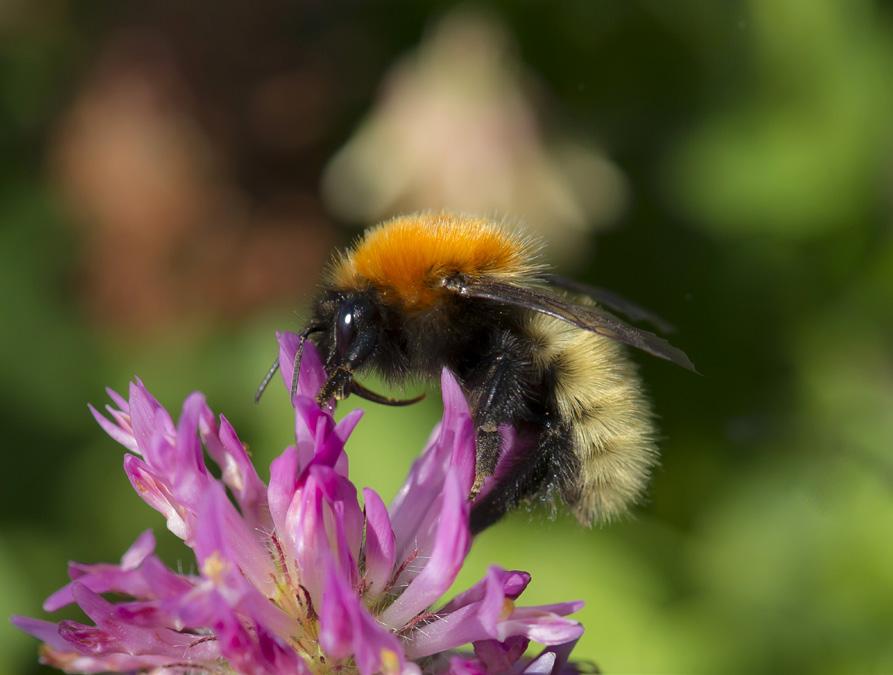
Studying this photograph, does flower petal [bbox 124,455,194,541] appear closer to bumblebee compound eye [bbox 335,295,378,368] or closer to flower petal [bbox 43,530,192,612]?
flower petal [bbox 43,530,192,612]

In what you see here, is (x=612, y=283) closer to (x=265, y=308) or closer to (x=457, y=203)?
(x=457, y=203)

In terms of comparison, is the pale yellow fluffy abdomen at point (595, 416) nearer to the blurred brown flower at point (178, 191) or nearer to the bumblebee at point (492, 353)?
the bumblebee at point (492, 353)

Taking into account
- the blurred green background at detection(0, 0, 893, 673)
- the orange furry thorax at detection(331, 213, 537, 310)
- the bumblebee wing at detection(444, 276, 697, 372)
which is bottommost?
the blurred green background at detection(0, 0, 893, 673)

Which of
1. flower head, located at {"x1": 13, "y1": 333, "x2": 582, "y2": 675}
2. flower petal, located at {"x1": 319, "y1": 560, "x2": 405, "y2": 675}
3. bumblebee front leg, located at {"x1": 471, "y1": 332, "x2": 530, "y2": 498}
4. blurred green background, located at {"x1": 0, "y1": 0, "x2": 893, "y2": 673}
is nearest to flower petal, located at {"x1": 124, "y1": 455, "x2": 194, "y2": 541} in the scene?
flower head, located at {"x1": 13, "y1": 333, "x2": 582, "y2": 675}

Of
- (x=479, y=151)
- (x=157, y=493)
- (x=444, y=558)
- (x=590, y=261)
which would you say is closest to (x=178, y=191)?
(x=479, y=151)

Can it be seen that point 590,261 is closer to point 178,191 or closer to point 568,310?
point 178,191
